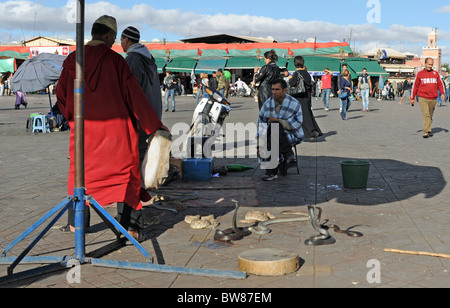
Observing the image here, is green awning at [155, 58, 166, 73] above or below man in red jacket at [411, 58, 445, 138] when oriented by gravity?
above

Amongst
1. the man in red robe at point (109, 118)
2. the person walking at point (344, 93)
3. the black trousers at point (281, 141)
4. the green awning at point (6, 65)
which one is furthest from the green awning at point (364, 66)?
the man in red robe at point (109, 118)

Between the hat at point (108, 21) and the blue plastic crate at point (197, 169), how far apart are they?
11.5 ft

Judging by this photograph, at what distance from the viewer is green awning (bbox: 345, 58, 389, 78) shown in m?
46.9

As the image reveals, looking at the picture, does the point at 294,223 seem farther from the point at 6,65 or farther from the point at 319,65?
the point at 6,65

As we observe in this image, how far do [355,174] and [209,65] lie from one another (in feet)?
133

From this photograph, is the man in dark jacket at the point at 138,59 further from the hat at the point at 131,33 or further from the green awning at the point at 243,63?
the green awning at the point at 243,63

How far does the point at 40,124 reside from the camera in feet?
53.1

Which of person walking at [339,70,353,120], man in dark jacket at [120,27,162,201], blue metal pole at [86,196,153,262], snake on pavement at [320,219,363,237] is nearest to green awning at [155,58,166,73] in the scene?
person walking at [339,70,353,120]

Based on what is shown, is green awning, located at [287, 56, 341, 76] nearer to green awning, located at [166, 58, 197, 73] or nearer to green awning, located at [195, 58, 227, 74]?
green awning, located at [195, 58, 227, 74]

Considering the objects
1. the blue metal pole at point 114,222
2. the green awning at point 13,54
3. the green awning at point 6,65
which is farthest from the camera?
the green awning at point 13,54

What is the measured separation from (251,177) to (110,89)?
4.16 m

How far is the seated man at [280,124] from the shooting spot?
810 cm

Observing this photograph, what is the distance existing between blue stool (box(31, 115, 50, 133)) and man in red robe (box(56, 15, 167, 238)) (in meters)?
11.7

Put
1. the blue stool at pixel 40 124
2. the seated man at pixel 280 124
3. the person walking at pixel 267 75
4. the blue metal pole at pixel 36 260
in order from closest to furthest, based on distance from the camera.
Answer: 1. the blue metal pole at pixel 36 260
2. the seated man at pixel 280 124
3. the person walking at pixel 267 75
4. the blue stool at pixel 40 124
